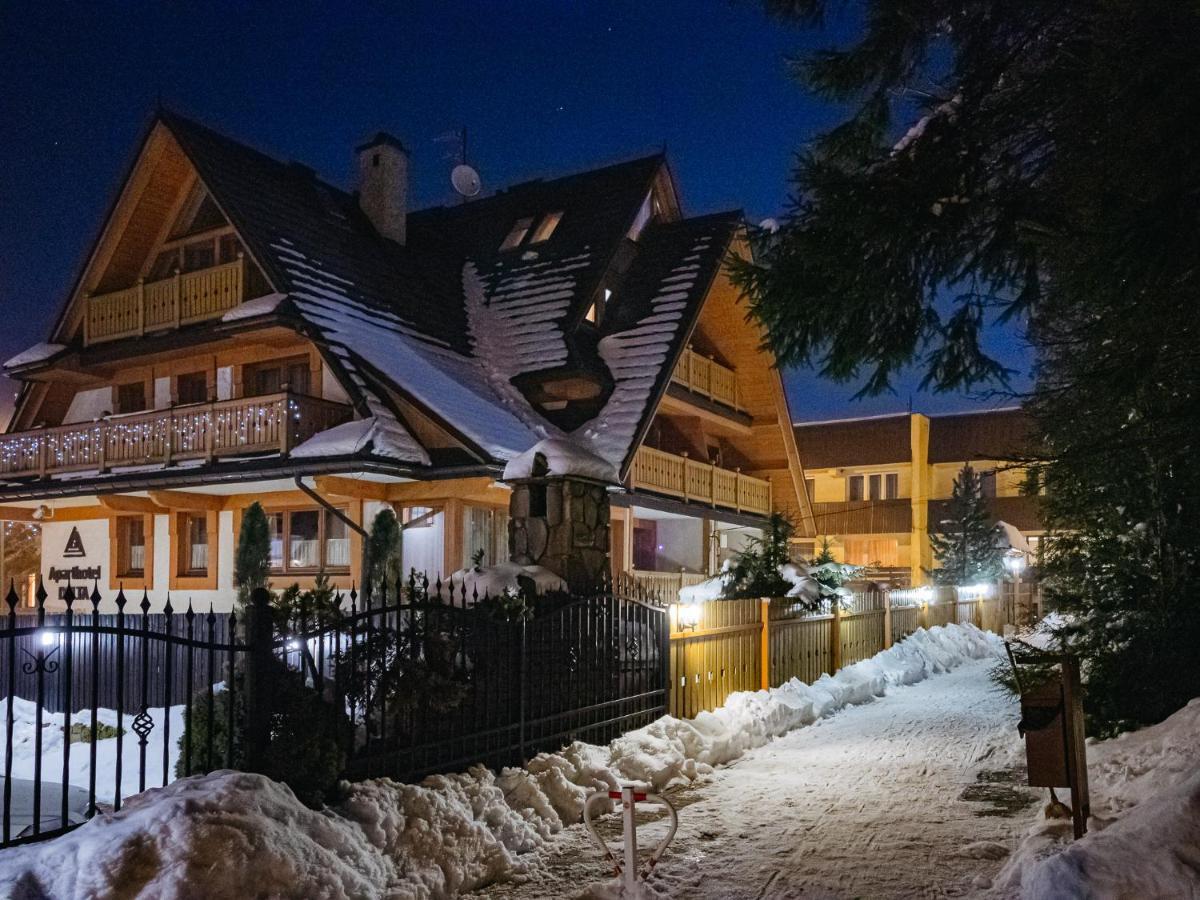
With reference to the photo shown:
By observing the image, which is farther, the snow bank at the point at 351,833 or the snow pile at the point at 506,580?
the snow pile at the point at 506,580

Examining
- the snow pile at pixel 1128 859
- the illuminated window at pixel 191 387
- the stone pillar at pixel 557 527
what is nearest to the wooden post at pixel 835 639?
the stone pillar at pixel 557 527

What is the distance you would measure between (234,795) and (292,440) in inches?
497

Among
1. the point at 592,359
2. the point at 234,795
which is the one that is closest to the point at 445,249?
the point at 592,359

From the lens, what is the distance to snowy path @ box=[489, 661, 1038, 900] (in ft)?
21.6

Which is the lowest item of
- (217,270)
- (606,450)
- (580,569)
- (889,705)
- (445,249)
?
(889,705)

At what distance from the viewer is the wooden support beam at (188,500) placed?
2023 cm

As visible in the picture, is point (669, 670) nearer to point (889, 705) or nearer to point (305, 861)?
point (889, 705)

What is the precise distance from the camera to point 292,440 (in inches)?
703

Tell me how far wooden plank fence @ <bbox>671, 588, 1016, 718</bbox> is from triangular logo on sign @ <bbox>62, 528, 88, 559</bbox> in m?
15.9

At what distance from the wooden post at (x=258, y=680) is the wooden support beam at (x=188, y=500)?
14.5m

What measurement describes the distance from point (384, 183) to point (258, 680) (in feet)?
68.0

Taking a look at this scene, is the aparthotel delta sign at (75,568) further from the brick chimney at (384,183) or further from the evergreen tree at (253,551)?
the brick chimney at (384,183)

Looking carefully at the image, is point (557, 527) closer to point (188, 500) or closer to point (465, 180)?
point (188, 500)

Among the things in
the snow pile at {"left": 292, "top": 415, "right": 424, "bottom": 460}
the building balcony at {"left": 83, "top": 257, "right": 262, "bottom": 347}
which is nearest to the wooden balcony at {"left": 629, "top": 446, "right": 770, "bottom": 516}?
the snow pile at {"left": 292, "top": 415, "right": 424, "bottom": 460}
